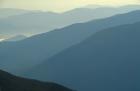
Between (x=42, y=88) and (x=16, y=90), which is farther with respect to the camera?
(x=42, y=88)

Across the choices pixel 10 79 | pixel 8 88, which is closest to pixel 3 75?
pixel 10 79

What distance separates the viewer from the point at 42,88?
104250mm

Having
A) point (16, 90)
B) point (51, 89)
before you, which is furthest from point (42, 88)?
point (16, 90)

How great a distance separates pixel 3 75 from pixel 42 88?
27.9 feet

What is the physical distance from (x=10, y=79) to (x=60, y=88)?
35.1 ft

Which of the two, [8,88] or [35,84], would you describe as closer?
[8,88]

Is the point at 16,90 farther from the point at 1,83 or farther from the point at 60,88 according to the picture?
the point at 60,88

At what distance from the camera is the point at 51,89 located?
10556 centimetres

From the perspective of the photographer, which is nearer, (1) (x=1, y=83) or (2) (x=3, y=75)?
(1) (x=1, y=83)

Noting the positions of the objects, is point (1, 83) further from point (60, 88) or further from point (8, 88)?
point (60, 88)

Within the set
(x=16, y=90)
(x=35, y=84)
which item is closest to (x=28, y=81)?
(x=35, y=84)

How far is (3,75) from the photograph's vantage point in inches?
4045

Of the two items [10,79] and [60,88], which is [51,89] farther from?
[10,79]

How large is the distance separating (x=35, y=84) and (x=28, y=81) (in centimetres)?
264
